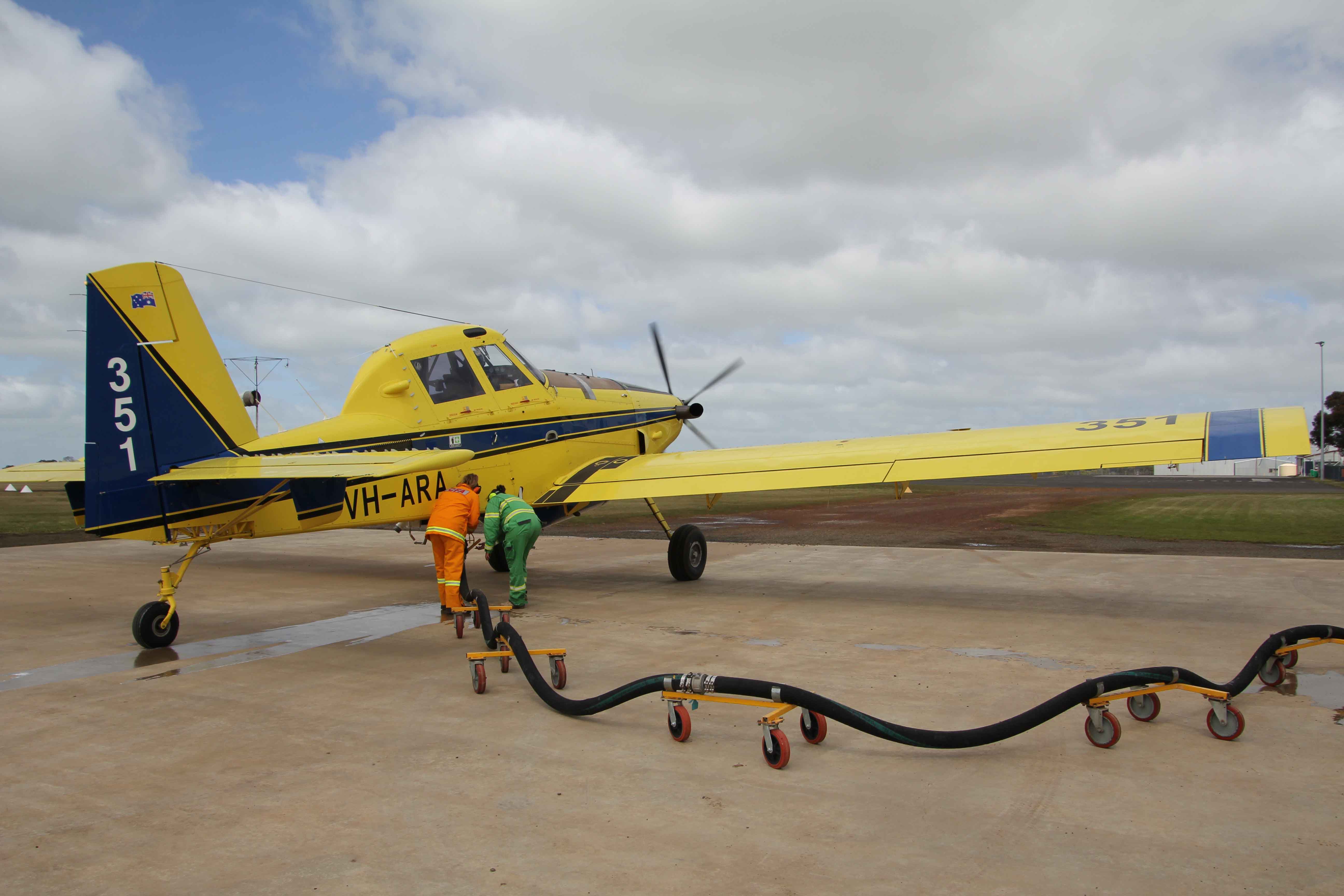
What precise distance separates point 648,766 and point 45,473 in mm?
10921

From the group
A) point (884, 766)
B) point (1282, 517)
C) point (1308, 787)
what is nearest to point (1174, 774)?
point (1308, 787)

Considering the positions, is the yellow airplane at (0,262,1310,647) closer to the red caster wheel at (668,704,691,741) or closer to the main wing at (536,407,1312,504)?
the main wing at (536,407,1312,504)

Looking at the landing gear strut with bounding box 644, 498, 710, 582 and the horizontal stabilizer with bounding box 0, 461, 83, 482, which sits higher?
the horizontal stabilizer with bounding box 0, 461, 83, 482

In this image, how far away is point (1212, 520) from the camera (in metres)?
21.6

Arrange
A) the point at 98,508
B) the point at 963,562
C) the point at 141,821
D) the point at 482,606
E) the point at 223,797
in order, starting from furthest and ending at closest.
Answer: the point at 963,562 → the point at 98,508 → the point at 482,606 → the point at 223,797 → the point at 141,821

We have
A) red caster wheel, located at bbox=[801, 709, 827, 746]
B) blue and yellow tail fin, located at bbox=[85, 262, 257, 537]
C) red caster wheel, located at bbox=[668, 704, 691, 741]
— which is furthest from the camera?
blue and yellow tail fin, located at bbox=[85, 262, 257, 537]

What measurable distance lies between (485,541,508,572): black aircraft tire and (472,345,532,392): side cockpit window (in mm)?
2905

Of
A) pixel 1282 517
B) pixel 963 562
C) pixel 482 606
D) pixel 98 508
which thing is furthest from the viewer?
pixel 1282 517

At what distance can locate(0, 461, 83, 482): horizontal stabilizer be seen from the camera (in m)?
10.5

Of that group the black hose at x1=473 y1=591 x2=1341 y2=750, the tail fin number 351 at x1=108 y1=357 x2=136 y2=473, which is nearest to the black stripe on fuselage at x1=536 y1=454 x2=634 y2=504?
the tail fin number 351 at x1=108 y1=357 x2=136 y2=473

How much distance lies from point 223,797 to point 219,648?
4.16m

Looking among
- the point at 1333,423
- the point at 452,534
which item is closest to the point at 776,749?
the point at 452,534

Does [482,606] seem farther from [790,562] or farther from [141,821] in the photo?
[790,562]

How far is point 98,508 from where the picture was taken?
7.61 m
